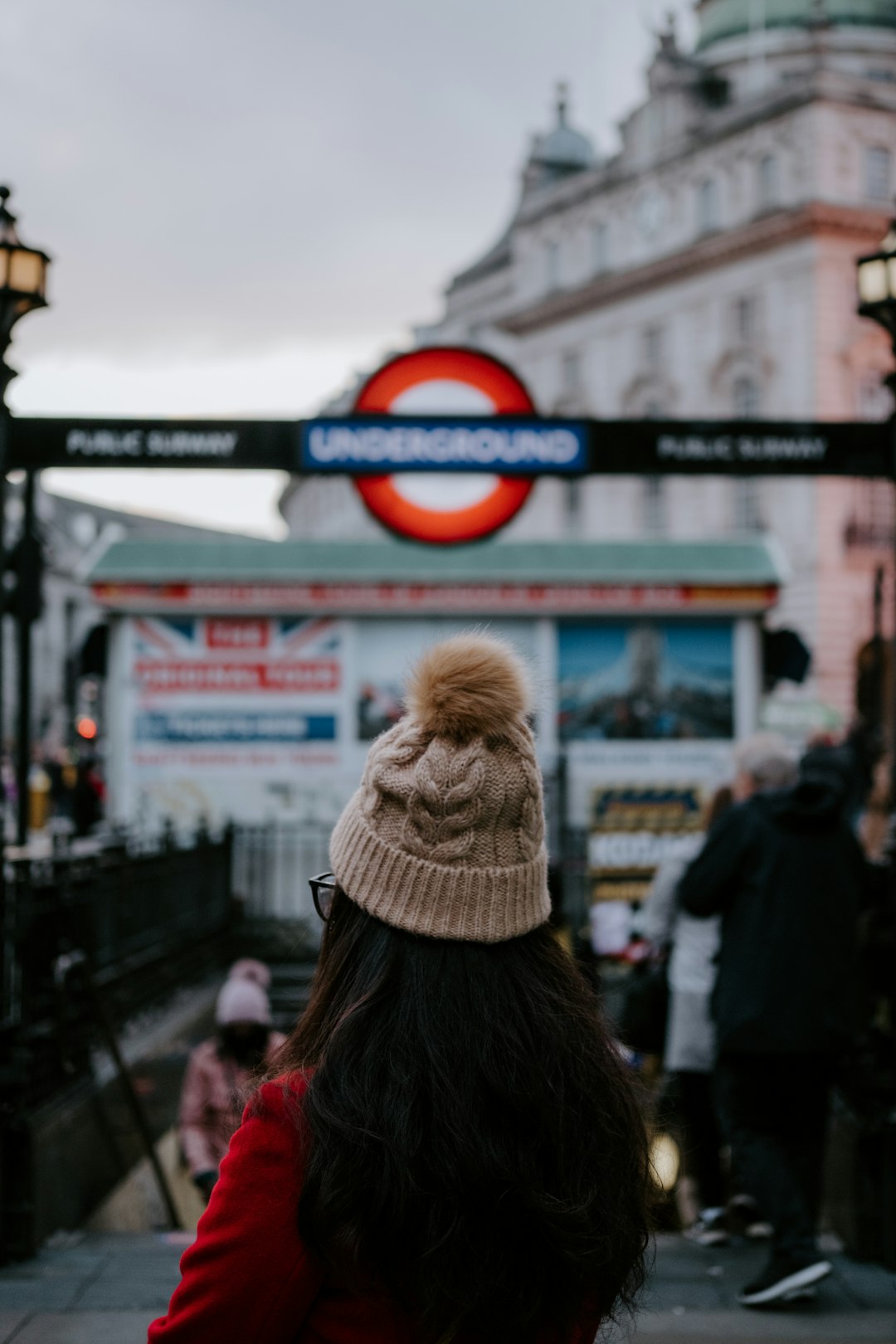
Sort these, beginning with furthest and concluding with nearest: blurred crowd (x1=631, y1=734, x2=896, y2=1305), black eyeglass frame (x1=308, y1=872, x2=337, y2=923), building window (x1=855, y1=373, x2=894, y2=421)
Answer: building window (x1=855, y1=373, x2=894, y2=421) → blurred crowd (x1=631, y1=734, x2=896, y2=1305) → black eyeglass frame (x1=308, y1=872, x2=337, y2=923)

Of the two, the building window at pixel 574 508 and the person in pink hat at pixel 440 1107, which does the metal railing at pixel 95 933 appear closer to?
the person in pink hat at pixel 440 1107

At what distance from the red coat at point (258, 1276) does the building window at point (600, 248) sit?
52090 millimetres

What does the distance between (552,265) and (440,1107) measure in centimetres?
5535

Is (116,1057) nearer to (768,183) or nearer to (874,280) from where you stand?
(874,280)

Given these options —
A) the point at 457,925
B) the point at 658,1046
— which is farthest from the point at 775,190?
the point at 457,925

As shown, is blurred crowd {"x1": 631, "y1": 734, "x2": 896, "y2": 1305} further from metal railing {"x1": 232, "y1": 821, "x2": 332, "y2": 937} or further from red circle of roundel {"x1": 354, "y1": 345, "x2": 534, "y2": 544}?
metal railing {"x1": 232, "y1": 821, "x2": 332, "y2": 937}

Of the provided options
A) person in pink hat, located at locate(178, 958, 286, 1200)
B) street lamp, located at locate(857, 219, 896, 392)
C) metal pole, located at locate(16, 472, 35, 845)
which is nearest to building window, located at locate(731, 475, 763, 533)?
metal pole, located at locate(16, 472, 35, 845)

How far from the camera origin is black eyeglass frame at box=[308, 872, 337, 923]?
1.81 meters

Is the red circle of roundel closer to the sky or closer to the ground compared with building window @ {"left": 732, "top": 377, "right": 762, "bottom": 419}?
closer to the ground

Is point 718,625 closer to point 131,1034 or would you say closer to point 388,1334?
point 131,1034

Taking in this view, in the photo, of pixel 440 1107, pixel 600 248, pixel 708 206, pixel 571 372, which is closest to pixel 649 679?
pixel 440 1107

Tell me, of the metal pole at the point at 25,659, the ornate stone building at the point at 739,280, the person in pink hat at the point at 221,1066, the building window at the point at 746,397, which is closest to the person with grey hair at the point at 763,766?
the person in pink hat at the point at 221,1066

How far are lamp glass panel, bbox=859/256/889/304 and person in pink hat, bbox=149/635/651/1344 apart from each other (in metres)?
4.66

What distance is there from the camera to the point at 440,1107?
63.2 inches
